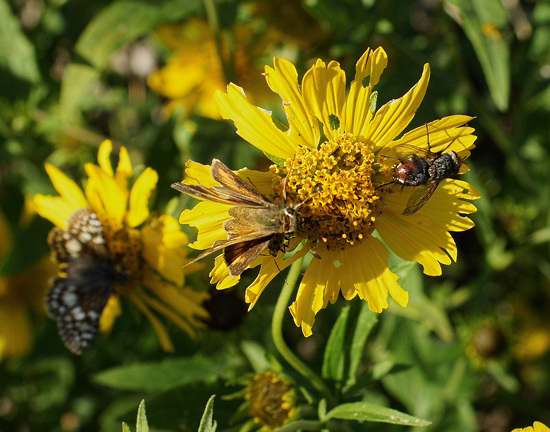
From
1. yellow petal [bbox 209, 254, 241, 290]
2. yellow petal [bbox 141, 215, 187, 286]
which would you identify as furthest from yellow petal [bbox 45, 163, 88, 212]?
yellow petal [bbox 209, 254, 241, 290]

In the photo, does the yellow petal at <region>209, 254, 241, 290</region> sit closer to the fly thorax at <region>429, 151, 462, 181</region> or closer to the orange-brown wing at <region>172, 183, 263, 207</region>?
the orange-brown wing at <region>172, 183, 263, 207</region>

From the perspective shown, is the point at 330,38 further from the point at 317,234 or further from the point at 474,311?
the point at 317,234

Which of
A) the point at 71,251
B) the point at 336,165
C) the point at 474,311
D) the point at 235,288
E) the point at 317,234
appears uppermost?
the point at 336,165

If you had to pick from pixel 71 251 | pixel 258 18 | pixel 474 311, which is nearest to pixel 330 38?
pixel 258 18

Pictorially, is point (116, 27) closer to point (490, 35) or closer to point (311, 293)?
point (490, 35)

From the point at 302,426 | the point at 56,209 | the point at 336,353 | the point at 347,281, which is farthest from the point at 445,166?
the point at 56,209

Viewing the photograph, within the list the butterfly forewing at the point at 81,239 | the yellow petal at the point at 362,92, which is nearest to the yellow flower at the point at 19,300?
the butterfly forewing at the point at 81,239

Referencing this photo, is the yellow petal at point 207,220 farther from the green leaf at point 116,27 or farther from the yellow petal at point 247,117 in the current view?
the green leaf at point 116,27
